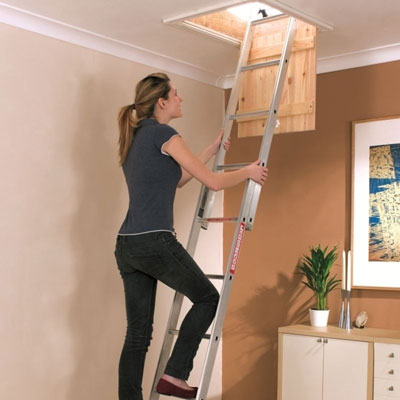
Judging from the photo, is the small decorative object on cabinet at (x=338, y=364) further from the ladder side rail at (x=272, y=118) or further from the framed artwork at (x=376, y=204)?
the ladder side rail at (x=272, y=118)

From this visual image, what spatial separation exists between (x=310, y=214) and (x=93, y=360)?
65.6 inches

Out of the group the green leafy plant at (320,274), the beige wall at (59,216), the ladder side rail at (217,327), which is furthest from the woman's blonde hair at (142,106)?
the green leafy plant at (320,274)

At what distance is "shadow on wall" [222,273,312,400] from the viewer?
14.9 feet

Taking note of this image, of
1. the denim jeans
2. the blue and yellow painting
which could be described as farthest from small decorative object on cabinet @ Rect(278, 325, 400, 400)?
the denim jeans

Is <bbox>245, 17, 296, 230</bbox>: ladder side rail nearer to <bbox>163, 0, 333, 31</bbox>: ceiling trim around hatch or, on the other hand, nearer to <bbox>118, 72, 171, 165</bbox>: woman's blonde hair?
<bbox>163, 0, 333, 31</bbox>: ceiling trim around hatch

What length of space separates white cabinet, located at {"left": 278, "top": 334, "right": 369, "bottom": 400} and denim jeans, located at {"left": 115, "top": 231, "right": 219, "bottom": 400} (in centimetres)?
112

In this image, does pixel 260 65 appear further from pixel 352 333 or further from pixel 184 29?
pixel 352 333

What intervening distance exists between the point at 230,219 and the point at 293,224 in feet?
4.66

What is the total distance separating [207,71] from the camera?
4832 millimetres

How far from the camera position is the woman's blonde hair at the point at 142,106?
317 centimetres

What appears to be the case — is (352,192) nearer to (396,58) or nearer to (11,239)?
(396,58)

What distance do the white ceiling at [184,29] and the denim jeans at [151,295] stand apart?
4.19 feet

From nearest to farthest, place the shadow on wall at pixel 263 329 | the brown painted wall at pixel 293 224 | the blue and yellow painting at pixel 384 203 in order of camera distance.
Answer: the blue and yellow painting at pixel 384 203
the brown painted wall at pixel 293 224
the shadow on wall at pixel 263 329

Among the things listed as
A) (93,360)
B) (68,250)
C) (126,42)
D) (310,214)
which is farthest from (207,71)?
(93,360)
